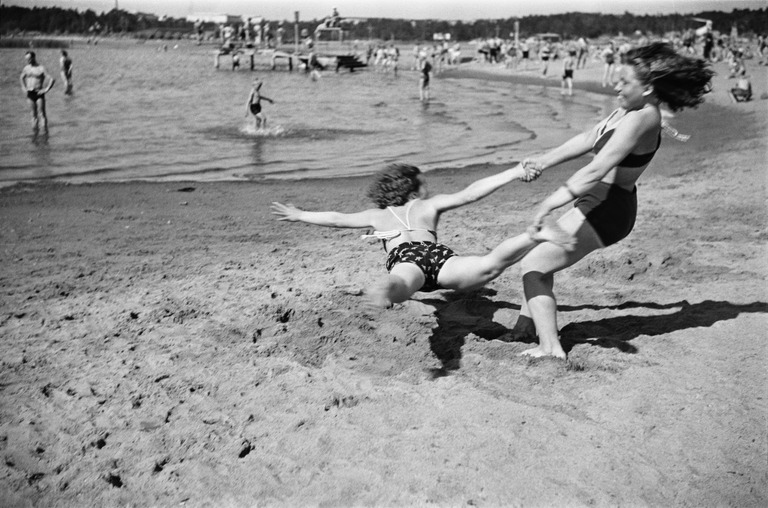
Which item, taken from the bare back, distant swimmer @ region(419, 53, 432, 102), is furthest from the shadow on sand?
distant swimmer @ region(419, 53, 432, 102)

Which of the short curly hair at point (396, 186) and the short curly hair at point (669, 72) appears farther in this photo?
the short curly hair at point (396, 186)

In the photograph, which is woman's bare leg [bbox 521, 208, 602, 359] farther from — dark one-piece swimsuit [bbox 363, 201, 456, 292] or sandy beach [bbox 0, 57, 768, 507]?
dark one-piece swimsuit [bbox 363, 201, 456, 292]

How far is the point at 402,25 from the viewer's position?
341ft

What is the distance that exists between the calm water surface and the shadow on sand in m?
7.18

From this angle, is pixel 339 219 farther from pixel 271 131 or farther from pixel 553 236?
pixel 271 131

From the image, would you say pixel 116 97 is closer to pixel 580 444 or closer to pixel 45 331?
pixel 45 331

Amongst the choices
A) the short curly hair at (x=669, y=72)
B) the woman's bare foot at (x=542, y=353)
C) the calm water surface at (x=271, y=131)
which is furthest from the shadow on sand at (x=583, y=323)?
the calm water surface at (x=271, y=131)

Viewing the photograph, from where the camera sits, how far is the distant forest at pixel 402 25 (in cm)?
6294

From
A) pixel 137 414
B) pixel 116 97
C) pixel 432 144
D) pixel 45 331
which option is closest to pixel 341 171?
pixel 432 144

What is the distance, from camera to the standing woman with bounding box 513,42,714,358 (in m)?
3.60

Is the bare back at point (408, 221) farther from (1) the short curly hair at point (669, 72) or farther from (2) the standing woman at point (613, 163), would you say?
(1) the short curly hair at point (669, 72)

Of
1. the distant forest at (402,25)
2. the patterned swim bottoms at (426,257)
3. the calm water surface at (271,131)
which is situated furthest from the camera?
the distant forest at (402,25)

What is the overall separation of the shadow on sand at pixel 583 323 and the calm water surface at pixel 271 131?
23.6ft

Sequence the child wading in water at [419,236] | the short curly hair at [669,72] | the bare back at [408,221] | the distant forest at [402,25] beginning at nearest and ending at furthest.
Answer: the short curly hair at [669,72] → the child wading in water at [419,236] → the bare back at [408,221] → the distant forest at [402,25]
